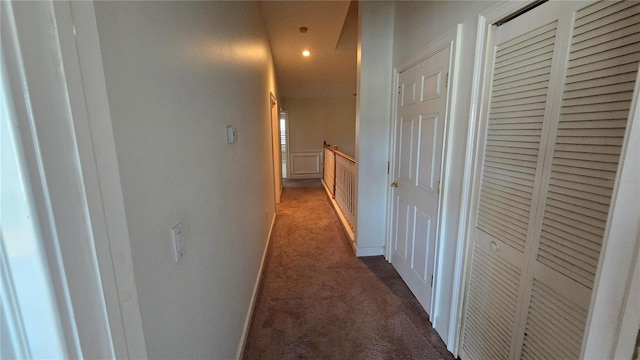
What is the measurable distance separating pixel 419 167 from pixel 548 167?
1.02 metres

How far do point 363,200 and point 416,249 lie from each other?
2.48ft

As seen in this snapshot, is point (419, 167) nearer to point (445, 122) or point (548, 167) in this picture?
point (445, 122)

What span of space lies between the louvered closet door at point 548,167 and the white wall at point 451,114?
0.15m

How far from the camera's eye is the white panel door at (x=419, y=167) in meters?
1.78

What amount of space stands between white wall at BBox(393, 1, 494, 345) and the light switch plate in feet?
4.67

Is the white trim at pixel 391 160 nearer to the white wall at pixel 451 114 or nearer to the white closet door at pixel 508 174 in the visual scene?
the white wall at pixel 451 114

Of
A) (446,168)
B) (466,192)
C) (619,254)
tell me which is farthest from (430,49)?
(619,254)

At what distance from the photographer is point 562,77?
96 centimetres

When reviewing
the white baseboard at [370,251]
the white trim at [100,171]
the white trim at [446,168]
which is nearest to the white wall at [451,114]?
the white trim at [446,168]

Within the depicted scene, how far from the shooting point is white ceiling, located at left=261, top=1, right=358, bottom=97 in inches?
110

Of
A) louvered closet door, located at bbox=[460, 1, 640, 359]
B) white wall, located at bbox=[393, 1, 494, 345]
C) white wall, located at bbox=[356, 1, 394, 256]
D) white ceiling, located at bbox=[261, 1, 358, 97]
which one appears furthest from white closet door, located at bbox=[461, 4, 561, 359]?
white ceiling, located at bbox=[261, 1, 358, 97]

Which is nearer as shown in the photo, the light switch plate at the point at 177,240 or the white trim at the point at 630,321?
the white trim at the point at 630,321

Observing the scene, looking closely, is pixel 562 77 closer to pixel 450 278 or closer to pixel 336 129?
pixel 450 278

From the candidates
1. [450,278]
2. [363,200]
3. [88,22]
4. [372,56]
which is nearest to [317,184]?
[363,200]
